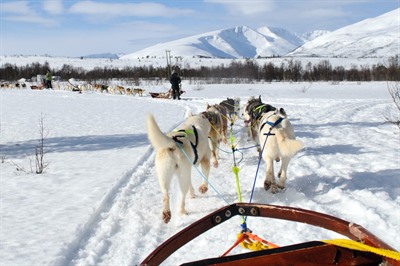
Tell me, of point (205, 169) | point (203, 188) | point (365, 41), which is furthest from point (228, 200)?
point (365, 41)

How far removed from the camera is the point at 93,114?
1452 cm

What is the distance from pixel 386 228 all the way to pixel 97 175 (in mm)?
3839

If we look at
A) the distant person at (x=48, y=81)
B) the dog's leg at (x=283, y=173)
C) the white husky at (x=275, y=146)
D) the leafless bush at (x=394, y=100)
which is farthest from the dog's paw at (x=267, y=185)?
the distant person at (x=48, y=81)

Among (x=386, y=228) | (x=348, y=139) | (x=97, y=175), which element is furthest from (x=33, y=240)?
(x=348, y=139)

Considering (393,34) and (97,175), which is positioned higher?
(393,34)

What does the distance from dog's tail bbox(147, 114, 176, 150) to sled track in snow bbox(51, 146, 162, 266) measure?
2.92ft

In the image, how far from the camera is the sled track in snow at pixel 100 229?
297cm

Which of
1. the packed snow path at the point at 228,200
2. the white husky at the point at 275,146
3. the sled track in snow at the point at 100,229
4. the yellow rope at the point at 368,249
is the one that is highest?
the yellow rope at the point at 368,249

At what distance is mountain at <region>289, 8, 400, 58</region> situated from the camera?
A: 124 m

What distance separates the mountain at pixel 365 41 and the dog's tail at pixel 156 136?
11801cm

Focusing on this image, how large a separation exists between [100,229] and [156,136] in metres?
1.03

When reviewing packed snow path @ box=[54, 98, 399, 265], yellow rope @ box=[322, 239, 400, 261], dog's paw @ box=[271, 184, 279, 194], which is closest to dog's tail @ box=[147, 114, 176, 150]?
packed snow path @ box=[54, 98, 399, 265]

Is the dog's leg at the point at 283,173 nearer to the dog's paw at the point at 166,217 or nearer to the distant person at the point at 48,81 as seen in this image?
the dog's paw at the point at 166,217

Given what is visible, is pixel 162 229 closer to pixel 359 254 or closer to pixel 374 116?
pixel 359 254
